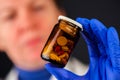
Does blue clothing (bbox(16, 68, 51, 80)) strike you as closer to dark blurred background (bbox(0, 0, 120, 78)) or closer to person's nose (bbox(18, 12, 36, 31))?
dark blurred background (bbox(0, 0, 120, 78))

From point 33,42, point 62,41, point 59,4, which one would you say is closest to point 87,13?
point 59,4

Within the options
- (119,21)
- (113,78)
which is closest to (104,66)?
(113,78)

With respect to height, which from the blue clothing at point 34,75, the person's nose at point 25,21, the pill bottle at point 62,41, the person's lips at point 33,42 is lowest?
the blue clothing at point 34,75

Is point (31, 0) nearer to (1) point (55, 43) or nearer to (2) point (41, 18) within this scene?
(2) point (41, 18)

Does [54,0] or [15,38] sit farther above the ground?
[54,0]

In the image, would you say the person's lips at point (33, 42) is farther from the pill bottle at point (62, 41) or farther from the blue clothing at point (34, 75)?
the pill bottle at point (62, 41)

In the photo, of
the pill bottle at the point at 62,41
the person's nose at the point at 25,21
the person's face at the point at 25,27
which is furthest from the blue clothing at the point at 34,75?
the pill bottle at the point at 62,41

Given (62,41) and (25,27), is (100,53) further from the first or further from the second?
(25,27)
